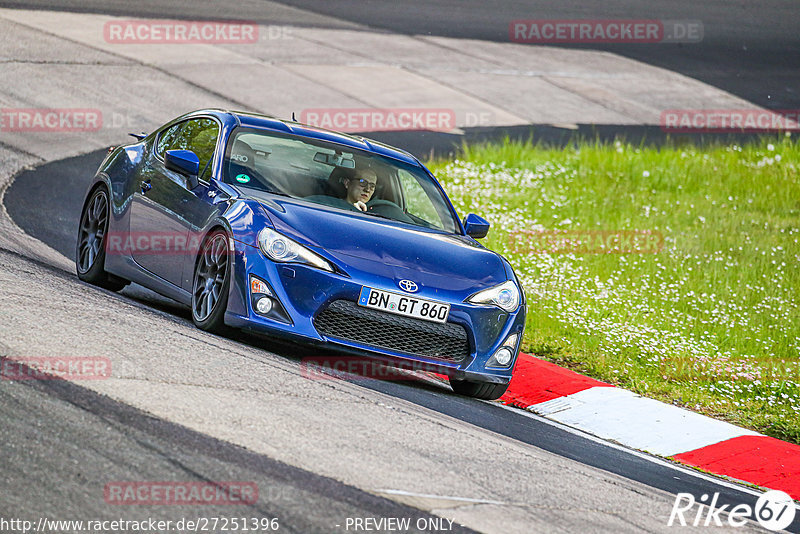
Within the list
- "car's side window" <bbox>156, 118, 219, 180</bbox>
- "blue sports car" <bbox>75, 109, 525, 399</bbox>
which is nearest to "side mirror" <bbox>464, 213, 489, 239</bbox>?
"blue sports car" <bbox>75, 109, 525, 399</bbox>

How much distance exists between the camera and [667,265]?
13109 millimetres

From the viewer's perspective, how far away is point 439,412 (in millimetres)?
6945

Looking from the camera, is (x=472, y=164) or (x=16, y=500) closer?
(x=16, y=500)

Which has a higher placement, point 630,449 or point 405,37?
point 405,37

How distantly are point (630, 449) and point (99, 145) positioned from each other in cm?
1011

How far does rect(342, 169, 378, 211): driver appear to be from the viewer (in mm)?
8383

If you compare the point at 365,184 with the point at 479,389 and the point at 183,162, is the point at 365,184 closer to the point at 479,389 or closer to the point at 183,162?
the point at 183,162

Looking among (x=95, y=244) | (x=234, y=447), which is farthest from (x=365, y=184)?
(x=234, y=447)

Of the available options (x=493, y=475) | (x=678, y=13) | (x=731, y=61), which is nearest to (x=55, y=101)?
(x=493, y=475)

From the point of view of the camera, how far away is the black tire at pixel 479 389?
26.3ft

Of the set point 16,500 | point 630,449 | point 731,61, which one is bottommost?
point 630,449

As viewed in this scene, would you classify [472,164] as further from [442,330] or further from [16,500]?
[16,500]

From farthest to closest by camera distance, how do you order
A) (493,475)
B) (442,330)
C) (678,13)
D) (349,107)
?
(678,13) → (349,107) → (442,330) → (493,475)

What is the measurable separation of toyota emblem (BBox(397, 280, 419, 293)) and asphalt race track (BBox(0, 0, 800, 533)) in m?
0.63
